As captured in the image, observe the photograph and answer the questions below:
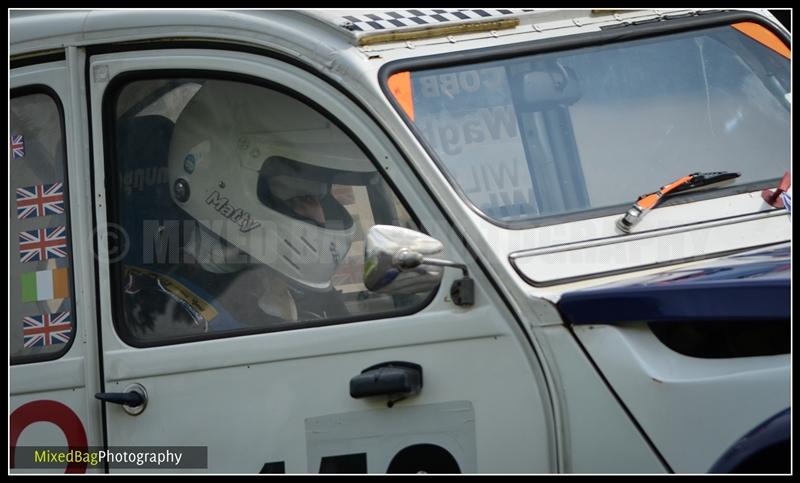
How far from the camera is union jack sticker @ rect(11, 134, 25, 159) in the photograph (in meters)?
3.68

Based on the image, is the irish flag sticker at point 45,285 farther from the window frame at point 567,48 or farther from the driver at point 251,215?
the window frame at point 567,48

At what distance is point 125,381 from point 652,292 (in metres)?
1.56

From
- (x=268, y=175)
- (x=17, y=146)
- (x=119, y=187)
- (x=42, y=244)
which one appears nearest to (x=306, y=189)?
(x=268, y=175)

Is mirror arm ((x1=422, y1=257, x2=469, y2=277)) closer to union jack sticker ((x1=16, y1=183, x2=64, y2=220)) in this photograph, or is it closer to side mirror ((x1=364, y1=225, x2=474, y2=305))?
side mirror ((x1=364, y1=225, x2=474, y2=305))

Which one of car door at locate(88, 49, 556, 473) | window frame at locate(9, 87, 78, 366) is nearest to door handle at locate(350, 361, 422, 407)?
car door at locate(88, 49, 556, 473)

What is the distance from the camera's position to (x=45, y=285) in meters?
3.58

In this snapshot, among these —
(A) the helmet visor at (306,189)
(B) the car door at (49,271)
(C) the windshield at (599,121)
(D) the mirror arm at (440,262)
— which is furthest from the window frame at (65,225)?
(D) the mirror arm at (440,262)

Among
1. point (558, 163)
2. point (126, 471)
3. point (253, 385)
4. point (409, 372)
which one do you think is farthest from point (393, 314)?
point (126, 471)

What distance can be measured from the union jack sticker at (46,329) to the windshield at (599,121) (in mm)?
1250

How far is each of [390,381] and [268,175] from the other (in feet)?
2.61

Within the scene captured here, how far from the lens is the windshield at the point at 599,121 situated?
325 centimetres

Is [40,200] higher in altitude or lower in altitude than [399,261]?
higher

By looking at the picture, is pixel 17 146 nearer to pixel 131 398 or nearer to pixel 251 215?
pixel 251 215

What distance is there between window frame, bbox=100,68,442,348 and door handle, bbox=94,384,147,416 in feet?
0.44
